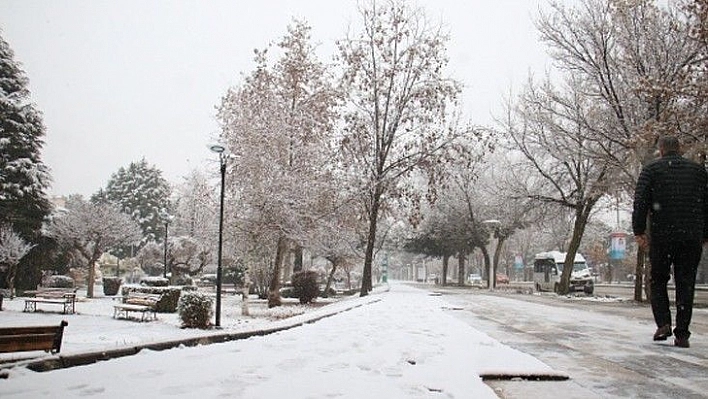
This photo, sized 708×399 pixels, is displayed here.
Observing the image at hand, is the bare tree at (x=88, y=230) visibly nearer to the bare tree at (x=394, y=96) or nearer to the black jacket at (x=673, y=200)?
the bare tree at (x=394, y=96)

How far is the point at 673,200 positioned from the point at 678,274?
0.82m

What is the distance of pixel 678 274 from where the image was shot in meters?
5.59

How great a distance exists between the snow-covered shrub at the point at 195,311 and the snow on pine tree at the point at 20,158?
18954 millimetres

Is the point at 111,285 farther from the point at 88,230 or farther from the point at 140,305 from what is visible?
the point at 140,305

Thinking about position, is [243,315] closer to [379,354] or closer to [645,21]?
[379,354]

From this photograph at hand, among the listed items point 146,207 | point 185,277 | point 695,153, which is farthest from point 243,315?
point 146,207

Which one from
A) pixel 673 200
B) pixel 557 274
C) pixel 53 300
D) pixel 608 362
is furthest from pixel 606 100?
pixel 53 300

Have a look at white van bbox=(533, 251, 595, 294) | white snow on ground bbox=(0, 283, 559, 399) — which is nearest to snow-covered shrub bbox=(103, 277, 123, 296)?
white van bbox=(533, 251, 595, 294)

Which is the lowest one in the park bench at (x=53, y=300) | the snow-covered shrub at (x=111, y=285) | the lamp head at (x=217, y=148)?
the snow-covered shrub at (x=111, y=285)

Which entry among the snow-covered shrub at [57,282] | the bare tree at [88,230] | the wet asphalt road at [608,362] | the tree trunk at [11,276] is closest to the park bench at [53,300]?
the tree trunk at [11,276]

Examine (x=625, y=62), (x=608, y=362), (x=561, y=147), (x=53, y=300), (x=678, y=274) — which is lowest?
(x=53, y=300)

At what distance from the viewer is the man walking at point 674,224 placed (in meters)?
5.42

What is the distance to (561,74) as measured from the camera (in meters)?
25.5

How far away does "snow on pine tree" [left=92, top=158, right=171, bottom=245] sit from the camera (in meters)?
71.2
